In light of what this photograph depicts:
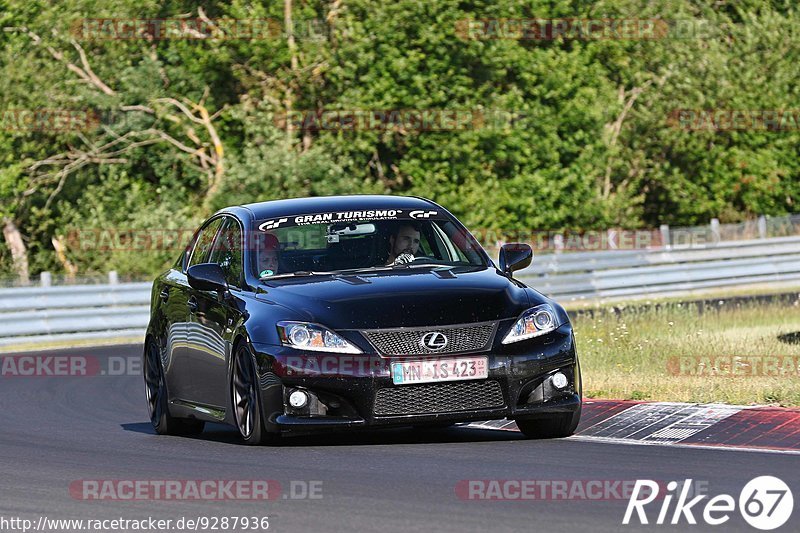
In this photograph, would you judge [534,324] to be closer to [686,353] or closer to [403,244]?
[403,244]

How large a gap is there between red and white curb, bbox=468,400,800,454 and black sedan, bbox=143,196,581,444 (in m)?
0.45

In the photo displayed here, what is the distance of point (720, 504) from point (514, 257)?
3.95m

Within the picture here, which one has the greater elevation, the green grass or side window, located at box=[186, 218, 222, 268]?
side window, located at box=[186, 218, 222, 268]

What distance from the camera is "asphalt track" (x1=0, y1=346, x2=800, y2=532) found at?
725 cm

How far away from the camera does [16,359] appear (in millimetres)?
22578

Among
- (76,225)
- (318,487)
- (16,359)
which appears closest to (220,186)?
(76,225)

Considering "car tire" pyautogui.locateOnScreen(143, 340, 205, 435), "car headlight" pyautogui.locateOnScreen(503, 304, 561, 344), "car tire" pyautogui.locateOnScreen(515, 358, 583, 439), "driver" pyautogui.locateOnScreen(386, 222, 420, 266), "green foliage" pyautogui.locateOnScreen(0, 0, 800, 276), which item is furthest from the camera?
"green foliage" pyautogui.locateOnScreen(0, 0, 800, 276)

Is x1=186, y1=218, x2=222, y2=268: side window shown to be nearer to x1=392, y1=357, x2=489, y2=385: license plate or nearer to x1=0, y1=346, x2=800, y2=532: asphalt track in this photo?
x1=0, y1=346, x2=800, y2=532: asphalt track

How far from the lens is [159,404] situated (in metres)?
12.0

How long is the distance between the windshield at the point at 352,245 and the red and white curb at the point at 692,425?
3.96ft

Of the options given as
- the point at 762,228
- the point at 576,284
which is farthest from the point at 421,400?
the point at 762,228

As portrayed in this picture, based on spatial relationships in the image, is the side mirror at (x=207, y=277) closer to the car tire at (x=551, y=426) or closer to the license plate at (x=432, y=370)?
the license plate at (x=432, y=370)

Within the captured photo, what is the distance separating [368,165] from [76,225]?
6.92 meters

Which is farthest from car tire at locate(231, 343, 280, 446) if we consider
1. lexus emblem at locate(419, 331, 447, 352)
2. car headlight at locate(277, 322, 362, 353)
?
lexus emblem at locate(419, 331, 447, 352)
